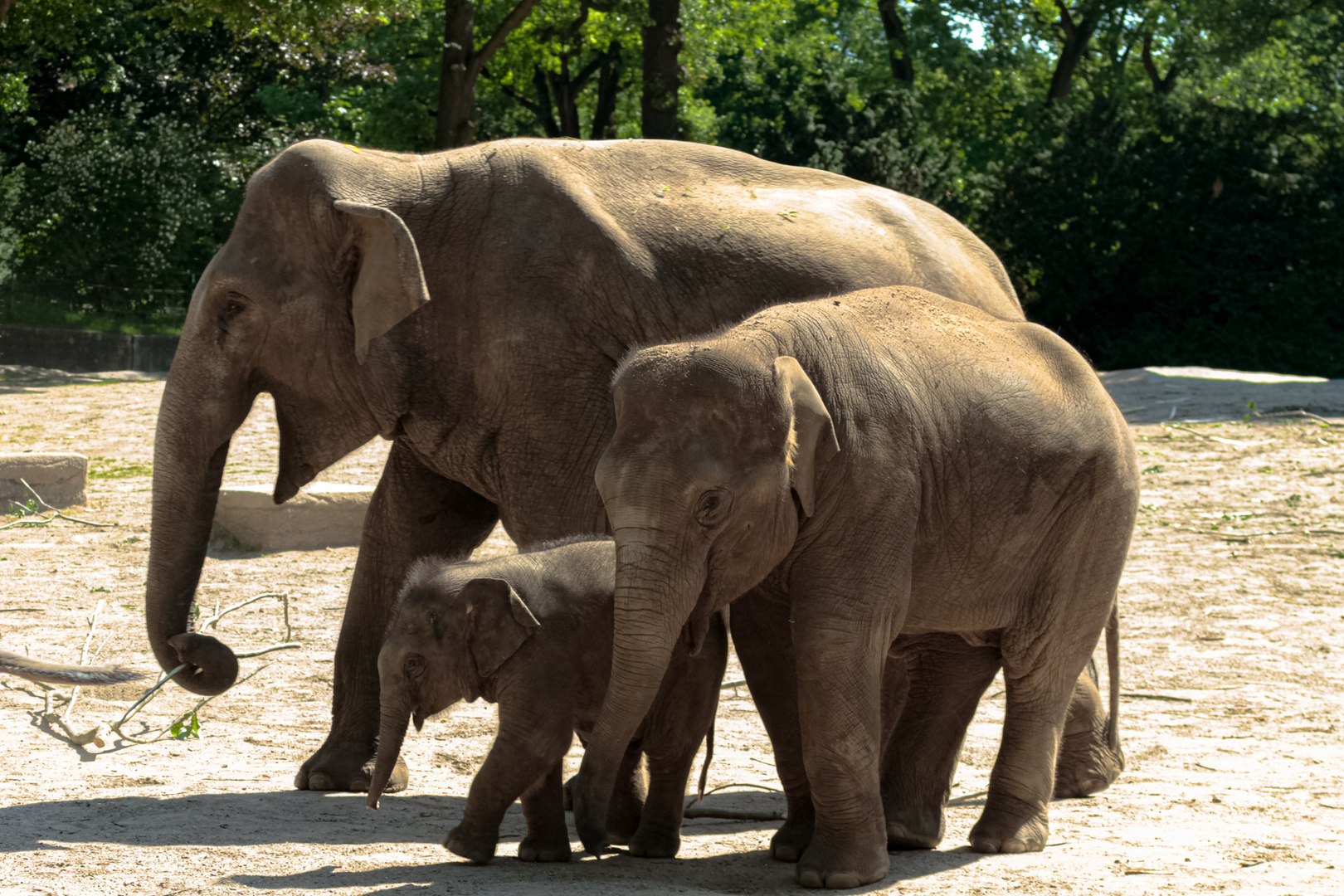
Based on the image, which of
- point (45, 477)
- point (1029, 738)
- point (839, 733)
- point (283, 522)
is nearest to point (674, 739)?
point (839, 733)

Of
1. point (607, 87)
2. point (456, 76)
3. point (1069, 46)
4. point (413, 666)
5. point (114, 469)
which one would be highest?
point (1069, 46)

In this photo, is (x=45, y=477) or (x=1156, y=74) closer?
(x=45, y=477)

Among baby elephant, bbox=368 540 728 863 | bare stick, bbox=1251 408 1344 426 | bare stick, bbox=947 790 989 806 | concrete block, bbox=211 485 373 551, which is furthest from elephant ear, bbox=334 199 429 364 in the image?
bare stick, bbox=1251 408 1344 426

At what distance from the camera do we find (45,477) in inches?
443

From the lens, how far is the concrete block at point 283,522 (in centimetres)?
1008

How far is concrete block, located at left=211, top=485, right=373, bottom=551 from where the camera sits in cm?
1008

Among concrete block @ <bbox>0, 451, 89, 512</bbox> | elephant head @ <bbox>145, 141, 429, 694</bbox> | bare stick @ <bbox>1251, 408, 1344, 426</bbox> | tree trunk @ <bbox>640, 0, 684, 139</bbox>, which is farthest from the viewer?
tree trunk @ <bbox>640, 0, 684, 139</bbox>

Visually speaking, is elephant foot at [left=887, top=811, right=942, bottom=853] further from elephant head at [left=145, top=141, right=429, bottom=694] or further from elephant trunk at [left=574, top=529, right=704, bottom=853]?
elephant head at [left=145, top=141, right=429, bottom=694]

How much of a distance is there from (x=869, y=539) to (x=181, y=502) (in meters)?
2.49

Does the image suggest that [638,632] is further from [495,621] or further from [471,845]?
[471,845]

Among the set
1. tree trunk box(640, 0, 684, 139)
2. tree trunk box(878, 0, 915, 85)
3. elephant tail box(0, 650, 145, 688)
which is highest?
tree trunk box(878, 0, 915, 85)

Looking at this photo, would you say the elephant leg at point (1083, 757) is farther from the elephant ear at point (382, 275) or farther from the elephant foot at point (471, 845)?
the elephant ear at point (382, 275)

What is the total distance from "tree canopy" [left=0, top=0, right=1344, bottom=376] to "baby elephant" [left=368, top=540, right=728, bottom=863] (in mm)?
17736

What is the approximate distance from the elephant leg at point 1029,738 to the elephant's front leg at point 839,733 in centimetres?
67
